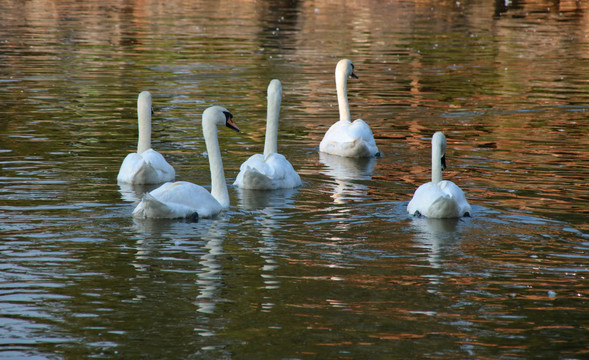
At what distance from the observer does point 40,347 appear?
7336mm

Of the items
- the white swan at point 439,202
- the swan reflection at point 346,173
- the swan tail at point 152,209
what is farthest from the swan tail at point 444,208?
the swan tail at point 152,209

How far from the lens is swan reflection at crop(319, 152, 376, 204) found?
42.4 ft

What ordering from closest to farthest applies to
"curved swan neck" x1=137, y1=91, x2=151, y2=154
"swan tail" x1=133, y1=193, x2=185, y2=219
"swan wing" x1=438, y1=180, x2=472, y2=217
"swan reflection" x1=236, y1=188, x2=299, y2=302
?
"swan reflection" x1=236, y1=188, x2=299, y2=302 → "swan tail" x1=133, y1=193, x2=185, y2=219 → "swan wing" x1=438, y1=180, x2=472, y2=217 → "curved swan neck" x1=137, y1=91, x2=151, y2=154

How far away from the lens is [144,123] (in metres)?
14.3

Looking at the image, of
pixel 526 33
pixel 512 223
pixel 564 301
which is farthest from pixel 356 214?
pixel 526 33

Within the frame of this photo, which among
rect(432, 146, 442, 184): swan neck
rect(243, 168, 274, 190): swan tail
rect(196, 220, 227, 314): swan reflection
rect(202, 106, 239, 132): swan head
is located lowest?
rect(196, 220, 227, 314): swan reflection

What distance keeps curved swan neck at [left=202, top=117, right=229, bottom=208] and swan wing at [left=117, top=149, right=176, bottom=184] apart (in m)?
1.37

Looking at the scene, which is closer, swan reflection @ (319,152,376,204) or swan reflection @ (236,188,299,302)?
swan reflection @ (236,188,299,302)

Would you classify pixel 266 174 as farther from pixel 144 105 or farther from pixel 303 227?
pixel 144 105

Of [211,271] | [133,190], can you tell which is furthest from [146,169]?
[211,271]

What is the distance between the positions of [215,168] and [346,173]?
3.09 metres

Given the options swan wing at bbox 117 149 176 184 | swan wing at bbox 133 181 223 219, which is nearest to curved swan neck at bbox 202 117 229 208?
swan wing at bbox 133 181 223 219

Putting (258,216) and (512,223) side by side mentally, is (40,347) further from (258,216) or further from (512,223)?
(512,223)

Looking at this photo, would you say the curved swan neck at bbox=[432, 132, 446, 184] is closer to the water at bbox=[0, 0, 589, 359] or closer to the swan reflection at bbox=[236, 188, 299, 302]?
the water at bbox=[0, 0, 589, 359]
